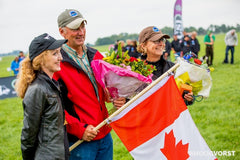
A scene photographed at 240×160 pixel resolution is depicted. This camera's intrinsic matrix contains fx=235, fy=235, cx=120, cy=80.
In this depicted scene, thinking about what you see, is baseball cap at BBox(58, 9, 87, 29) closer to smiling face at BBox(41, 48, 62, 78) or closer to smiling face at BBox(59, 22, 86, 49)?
smiling face at BBox(59, 22, 86, 49)

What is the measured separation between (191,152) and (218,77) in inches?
380

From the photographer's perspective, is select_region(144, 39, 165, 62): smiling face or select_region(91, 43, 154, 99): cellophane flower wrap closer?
select_region(91, 43, 154, 99): cellophane flower wrap

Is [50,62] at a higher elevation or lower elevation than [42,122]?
higher

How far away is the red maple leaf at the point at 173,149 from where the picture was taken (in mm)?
2959

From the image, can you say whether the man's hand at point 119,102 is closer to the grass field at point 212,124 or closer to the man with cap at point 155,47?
the man with cap at point 155,47

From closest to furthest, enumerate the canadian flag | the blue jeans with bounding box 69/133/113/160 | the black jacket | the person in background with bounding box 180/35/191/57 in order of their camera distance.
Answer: the black jacket
the blue jeans with bounding box 69/133/113/160
the canadian flag
the person in background with bounding box 180/35/191/57

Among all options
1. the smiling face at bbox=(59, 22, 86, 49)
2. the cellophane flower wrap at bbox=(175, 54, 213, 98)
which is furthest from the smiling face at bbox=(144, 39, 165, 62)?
the smiling face at bbox=(59, 22, 86, 49)

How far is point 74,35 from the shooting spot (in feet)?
8.93

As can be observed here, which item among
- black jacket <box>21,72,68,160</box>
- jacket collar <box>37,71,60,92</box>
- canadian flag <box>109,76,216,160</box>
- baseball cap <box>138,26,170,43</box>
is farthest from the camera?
baseball cap <box>138,26,170,43</box>

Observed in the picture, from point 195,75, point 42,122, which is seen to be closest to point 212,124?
point 195,75

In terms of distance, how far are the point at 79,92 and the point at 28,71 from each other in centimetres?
65

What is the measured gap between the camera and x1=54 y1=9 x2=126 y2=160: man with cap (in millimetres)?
2638

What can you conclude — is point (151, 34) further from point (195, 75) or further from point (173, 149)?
point (173, 149)

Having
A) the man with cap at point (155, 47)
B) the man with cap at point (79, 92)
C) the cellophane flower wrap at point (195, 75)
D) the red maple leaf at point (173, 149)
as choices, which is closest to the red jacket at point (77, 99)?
the man with cap at point (79, 92)
